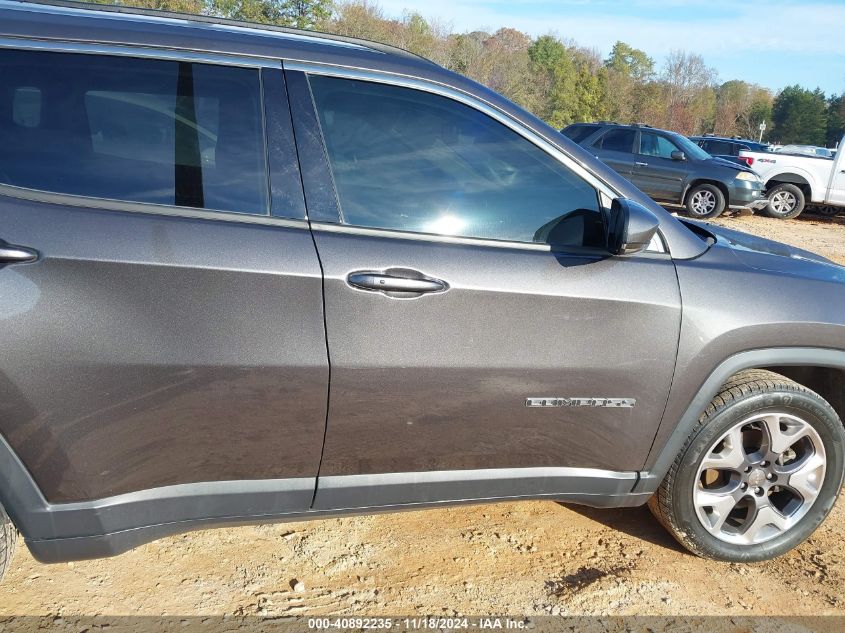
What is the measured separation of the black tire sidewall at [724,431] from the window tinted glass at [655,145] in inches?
459

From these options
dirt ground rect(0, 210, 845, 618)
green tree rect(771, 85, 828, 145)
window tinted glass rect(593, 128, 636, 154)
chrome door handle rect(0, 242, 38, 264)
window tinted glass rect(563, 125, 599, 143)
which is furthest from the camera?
green tree rect(771, 85, 828, 145)

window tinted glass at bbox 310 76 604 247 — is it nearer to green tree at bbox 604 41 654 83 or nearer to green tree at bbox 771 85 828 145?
green tree at bbox 771 85 828 145

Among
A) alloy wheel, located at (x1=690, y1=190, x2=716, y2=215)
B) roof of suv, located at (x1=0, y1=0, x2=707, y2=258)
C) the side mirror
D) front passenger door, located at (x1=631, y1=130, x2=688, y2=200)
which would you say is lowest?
alloy wheel, located at (x1=690, y1=190, x2=716, y2=215)

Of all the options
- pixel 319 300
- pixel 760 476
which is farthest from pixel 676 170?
pixel 319 300

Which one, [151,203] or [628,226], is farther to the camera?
[628,226]

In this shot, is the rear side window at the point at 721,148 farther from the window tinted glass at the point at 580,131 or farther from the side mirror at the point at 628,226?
the side mirror at the point at 628,226

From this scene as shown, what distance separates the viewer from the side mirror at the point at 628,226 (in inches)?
90.2

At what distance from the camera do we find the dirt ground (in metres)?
2.53

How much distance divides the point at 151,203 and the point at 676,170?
504 inches

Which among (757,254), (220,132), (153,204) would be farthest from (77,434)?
(757,254)

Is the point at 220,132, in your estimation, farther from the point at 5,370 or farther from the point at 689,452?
the point at 689,452

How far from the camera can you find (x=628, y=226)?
2.28m

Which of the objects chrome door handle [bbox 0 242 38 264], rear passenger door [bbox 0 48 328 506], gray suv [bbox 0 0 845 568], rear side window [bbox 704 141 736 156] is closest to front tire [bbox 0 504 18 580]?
gray suv [bbox 0 0 845 568]

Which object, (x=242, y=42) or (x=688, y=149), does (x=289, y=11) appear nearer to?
(x=688, y=149)
